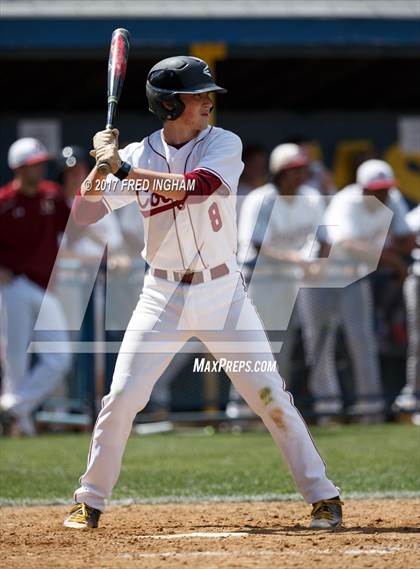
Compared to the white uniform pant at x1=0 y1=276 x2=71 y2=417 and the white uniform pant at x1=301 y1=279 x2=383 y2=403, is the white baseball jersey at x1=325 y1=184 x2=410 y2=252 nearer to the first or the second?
the white uniform pant at x1=301 y1=279 x2=383 y2=403

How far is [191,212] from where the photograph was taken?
17.4 ft

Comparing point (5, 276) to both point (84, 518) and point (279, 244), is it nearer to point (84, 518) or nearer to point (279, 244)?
point (279, 244)

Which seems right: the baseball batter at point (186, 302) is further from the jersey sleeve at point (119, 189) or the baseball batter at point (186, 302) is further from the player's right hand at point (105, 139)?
the player's right hand at point (105, 139)

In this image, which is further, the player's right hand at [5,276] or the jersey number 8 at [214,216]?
the player's right hand at [5,276]

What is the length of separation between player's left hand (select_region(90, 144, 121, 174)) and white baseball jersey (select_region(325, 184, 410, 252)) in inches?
205

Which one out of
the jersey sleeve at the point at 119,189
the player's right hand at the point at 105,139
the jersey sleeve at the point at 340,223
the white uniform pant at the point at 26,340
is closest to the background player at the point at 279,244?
the jersey sleeve at the point at 340,223

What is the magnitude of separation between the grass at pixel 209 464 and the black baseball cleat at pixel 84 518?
1.22 metres

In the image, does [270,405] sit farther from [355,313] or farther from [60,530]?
[355,313]

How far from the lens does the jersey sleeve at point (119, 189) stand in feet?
17.6

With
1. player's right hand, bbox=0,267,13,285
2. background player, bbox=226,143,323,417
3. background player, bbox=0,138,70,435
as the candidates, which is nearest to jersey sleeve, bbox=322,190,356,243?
background player, bbox=226,143,323,417

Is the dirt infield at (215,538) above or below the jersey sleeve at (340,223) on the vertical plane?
below

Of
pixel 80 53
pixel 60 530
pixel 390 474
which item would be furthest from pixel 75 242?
pixel 60 530

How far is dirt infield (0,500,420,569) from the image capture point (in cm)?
442

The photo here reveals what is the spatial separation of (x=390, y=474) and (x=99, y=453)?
259cm
